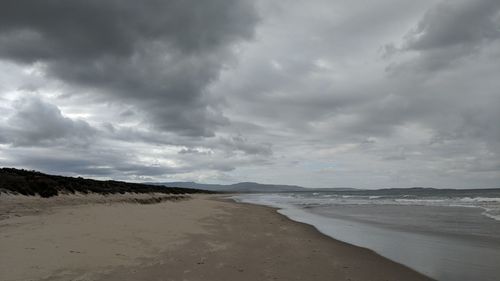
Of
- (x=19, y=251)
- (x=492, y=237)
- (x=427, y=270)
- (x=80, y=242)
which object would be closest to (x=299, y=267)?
(x=427, y=270)

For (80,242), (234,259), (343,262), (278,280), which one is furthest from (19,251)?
(343,262)

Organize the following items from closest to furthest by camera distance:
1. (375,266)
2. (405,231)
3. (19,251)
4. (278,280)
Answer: (278,280) < (19,251) < (375,266) < (405,231)

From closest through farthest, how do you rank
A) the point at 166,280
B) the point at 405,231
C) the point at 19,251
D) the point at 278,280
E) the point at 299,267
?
the point at 166,280
the point at 278,280
the point at 19,251
the point at 299,267
the point at 405,231

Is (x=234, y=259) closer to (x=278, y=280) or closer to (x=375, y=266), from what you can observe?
(x=278, y=280)

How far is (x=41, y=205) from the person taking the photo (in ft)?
61.9

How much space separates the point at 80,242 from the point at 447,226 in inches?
666

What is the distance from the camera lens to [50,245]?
28.4 ft

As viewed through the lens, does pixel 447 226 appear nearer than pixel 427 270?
No

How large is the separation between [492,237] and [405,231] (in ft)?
11.0

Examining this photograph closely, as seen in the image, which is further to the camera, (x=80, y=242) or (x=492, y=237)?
(x=492, y=237)

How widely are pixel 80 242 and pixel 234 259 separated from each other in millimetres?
3934

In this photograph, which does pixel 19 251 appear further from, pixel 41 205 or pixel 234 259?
pixel 41 205

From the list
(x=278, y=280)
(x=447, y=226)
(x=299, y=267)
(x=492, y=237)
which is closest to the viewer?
(x=278, y=280)

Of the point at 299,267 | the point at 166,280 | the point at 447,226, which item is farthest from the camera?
the point at 447,226
